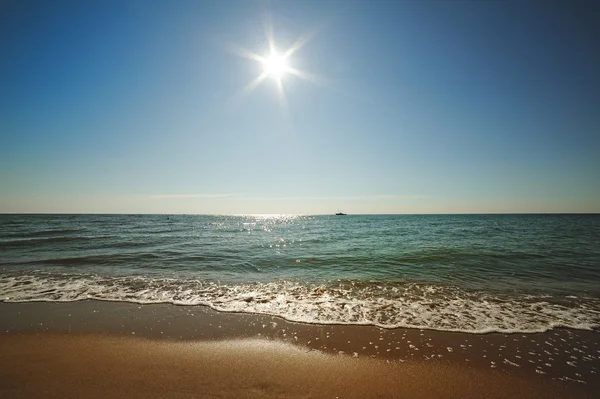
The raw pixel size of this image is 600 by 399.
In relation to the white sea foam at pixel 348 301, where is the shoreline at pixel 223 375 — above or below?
above

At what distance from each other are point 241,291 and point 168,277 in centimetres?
446

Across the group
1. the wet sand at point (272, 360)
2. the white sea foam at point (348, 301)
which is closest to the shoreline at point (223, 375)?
the wet sand at point (272, 360)

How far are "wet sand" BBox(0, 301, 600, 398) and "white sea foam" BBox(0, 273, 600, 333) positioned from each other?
566mm

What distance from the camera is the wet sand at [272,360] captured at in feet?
13.9

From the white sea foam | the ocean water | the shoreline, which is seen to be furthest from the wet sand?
the ocean water

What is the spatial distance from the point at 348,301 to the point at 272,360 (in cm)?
432

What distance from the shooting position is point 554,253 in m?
19.0

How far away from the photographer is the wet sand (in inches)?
167

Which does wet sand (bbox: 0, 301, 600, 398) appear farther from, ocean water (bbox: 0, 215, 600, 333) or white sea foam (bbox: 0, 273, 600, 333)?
ocean water (bbox: 0, 215, 600, 333)

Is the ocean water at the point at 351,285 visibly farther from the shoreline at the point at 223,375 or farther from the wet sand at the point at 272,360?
the shoreline at the point at 223,375

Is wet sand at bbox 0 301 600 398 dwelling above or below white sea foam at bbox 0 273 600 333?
above

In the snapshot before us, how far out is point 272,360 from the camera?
510cm

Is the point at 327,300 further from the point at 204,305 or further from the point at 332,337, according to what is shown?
the point at 204,305

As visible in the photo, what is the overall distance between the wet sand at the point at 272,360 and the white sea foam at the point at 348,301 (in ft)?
1.86
